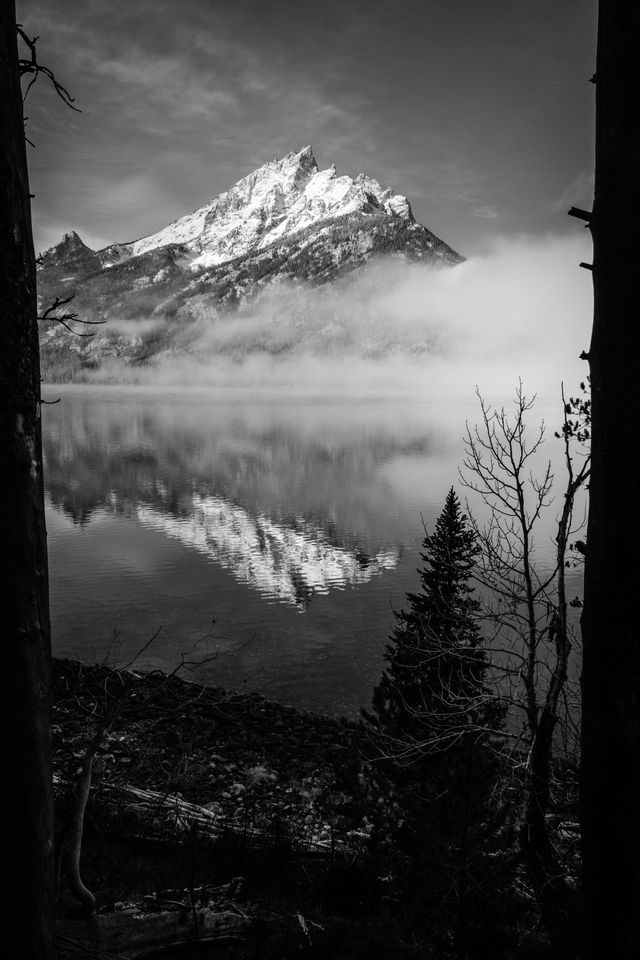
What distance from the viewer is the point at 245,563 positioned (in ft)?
134

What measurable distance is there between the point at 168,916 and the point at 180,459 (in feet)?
349

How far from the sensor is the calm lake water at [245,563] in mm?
24422

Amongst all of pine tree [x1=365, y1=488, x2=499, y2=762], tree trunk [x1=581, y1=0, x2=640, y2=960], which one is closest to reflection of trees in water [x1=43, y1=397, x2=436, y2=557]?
pine tree [x1=365, y1=488, x2=499, y2=762]

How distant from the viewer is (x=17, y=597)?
9.94ft

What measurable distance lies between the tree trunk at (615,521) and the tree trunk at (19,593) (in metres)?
2.83

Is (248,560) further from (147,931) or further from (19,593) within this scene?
(19,593)

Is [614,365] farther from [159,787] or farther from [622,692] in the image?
[159,787]

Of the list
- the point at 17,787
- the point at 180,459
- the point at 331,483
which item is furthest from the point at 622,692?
the point at 180,459

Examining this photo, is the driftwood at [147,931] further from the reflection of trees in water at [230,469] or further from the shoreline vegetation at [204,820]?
the reflection of trees in water at [230,469]

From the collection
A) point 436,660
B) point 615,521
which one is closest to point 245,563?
point 436,660

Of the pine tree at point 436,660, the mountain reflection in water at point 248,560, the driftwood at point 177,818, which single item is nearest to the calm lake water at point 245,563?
the mountain reflection in water at point 248,560

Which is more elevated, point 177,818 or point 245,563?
point 177,818

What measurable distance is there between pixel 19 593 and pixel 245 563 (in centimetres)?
3832

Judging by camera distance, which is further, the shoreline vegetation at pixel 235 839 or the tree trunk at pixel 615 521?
the shoreline vegetation at pixel 235 839
